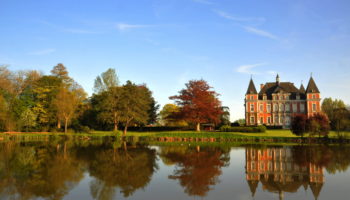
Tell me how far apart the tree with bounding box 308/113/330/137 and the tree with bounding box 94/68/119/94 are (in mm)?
31300

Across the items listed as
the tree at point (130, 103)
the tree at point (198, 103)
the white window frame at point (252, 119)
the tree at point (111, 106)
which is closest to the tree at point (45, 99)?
the tree at point (111, 106)

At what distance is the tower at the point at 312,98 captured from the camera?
5858 cm

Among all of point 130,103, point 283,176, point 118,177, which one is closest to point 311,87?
point 130,103

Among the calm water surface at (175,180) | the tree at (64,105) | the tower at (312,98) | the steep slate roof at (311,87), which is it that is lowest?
the calm water surface at (175,180)

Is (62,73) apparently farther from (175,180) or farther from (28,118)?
(175,180)

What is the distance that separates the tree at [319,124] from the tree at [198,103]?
1425 cm

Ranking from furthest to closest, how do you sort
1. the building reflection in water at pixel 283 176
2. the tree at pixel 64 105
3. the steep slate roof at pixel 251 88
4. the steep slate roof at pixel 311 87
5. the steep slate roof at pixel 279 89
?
1. the steep slate roof at pixel 251 88
2. the steep slate roof at pixel 279 89
3. the steep slate roof at pixel 311 87
4. the tree at pixel 64 105
5. the building reflection in water at pixel 283 176

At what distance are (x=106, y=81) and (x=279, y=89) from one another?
37.8 m

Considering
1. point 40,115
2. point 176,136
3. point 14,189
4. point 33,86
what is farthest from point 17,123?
point 14,189

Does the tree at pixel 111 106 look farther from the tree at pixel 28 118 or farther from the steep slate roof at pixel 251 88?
the steep slate roof at pixel 251 88

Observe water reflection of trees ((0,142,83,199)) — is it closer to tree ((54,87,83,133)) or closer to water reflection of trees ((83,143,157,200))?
water reflection of trees ((83,143,157,200))

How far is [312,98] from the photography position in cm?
5894

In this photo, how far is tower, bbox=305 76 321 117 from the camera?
58581 millimetres

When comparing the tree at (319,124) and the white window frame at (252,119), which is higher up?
the white window frame at (252,119)
